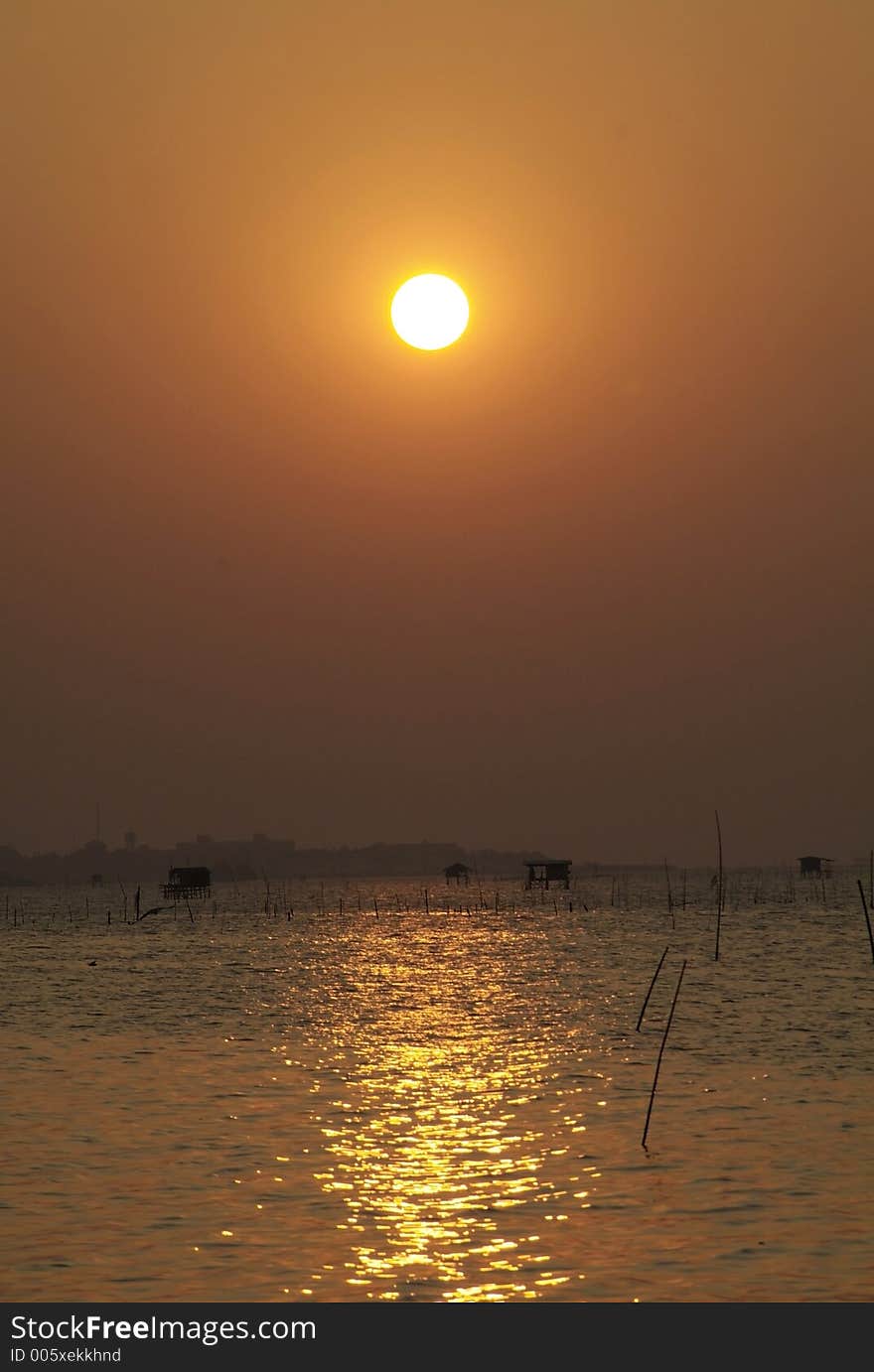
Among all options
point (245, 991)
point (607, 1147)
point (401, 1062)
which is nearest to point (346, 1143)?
point (607, 1147)

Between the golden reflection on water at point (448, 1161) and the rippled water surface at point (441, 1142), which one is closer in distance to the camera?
the golden reflection on water at point (448, 1161)

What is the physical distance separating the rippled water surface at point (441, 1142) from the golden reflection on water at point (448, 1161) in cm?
5

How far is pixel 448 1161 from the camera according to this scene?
15.3 meters

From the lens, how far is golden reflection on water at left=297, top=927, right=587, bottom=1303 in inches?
447

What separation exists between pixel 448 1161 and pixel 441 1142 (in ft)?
3.37

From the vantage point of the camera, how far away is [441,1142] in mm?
16328

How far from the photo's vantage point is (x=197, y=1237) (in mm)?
12547

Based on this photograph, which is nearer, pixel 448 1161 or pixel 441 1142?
pixel 448 1161

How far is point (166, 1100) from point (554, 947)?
35821mm

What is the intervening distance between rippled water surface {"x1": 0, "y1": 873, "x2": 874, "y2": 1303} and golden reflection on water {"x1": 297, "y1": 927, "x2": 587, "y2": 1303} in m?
0.05

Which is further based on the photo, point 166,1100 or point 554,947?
point 554,947

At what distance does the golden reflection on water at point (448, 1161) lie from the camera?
11.3m

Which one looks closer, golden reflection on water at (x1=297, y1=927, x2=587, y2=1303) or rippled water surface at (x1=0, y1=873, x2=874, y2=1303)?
golden reflection on water at (x1=297, y1=927, x2=587, y2=1303)
